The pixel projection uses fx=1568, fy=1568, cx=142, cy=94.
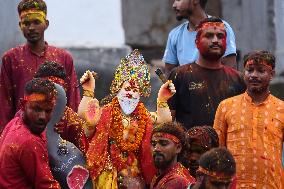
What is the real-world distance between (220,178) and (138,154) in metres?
1.63

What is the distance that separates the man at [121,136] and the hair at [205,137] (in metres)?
0.34

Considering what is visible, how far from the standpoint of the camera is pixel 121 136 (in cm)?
1212

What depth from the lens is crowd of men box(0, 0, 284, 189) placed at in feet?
36.9

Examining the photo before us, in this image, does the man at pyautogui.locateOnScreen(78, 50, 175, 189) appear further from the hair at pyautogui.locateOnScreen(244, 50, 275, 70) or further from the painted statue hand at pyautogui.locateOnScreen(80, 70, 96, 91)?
the hair at pyautogui.locateOnScreen(244, 50, 275, 70)

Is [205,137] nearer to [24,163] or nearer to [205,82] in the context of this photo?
[205,82]

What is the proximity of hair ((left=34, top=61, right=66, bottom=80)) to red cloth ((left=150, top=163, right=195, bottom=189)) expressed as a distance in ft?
4.16

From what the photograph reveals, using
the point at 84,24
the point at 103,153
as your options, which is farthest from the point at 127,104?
the point at 84,24

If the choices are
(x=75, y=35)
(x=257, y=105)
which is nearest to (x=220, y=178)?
(x=257, y=105)

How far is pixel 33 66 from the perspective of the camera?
12.8 m

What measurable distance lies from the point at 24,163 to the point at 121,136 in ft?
4.18

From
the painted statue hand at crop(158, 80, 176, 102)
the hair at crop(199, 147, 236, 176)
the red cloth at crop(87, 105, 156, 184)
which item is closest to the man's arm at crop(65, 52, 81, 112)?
the red cloth at crop(87, 105, 156, 184)

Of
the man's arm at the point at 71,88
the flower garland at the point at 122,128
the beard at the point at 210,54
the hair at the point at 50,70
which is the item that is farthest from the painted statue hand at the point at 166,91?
the man's arm at the point at 71,88

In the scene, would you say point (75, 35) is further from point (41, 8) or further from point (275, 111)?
point (275, 111)

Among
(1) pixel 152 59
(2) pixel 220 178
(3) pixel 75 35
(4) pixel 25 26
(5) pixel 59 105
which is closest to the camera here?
(2) pixel 220 178
